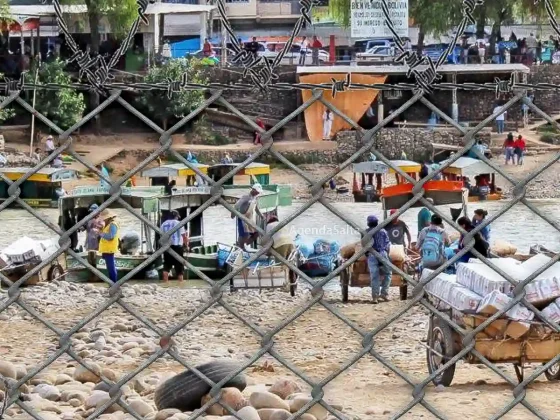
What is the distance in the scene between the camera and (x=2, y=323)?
539 inches

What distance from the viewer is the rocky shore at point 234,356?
4367 millimetres

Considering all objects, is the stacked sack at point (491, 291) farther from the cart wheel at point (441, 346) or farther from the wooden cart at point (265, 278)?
the wooden cart at point (265, 278)

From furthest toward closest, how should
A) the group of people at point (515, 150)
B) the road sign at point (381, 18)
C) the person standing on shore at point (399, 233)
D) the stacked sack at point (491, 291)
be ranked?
the group of people at point (515, 150) → the person standing on shore at point (399, 233) → the stacked sack at point (491, 291) → the road sign at point (381, 18)

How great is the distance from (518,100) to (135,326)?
11.2 metres

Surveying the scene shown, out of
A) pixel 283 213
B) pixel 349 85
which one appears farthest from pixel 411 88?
pixel 283 213

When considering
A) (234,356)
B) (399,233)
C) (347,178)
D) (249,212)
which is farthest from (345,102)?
(347,178)

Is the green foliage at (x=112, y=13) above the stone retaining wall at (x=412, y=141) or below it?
above

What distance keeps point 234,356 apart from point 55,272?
6.58 meters

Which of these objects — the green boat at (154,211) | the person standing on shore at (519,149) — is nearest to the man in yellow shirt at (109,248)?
the green boat at (154,211)

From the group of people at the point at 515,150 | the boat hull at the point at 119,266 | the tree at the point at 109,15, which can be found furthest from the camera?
the tree at the point at 109,15

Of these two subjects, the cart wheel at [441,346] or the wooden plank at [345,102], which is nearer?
the wooden plank at [345,102]

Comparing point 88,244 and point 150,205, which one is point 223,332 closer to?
point 88,244

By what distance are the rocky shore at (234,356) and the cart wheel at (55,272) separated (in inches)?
15.4

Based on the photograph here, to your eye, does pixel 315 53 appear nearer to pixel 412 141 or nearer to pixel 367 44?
pixel 367 44
